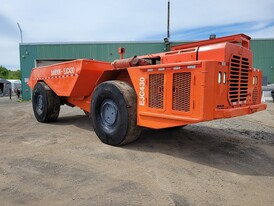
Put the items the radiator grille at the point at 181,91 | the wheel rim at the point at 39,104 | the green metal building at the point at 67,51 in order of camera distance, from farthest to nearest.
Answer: the green metal building at the point at 67,51
the wheel rim at the point at 39,104
the radiator grille at the point at 181,91

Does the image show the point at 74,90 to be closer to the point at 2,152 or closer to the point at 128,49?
the point at 2,152

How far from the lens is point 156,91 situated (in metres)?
4.43

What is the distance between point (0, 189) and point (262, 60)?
23.4m

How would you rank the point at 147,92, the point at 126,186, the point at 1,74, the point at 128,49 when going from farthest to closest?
the point at 1,74
the point at 128,49
the point at 147,92
the point at 126,186

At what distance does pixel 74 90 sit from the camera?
6.29 metres

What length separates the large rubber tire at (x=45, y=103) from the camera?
746cm

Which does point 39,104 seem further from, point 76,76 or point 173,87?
point 173,87

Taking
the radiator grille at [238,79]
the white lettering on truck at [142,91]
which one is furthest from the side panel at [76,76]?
the radiator grille at [238,79]

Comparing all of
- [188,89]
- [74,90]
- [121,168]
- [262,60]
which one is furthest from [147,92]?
[262,60]

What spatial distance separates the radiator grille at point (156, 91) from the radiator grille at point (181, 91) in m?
0.26

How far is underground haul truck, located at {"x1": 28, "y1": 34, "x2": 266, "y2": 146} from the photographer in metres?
3.83

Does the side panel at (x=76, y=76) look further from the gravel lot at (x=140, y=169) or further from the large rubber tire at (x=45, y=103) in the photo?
the gravel lot at (x=140, y=169)

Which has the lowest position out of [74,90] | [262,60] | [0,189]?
[0,189]

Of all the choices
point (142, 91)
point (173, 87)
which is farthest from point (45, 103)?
point (173, 87)
